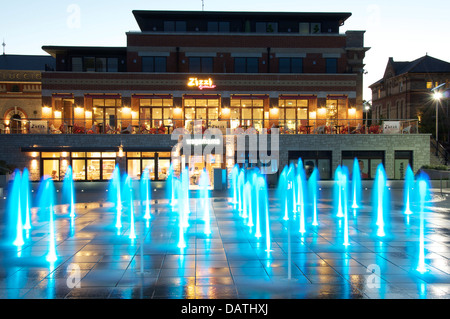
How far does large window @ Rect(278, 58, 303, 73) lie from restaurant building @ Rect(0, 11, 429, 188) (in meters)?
0.09

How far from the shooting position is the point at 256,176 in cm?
3350

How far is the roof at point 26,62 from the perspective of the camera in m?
54.6

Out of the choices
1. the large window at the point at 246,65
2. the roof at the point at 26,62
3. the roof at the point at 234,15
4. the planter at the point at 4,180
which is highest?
the roof at the point at 234,15

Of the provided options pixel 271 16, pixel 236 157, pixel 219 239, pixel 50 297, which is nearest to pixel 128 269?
pixel 50 297

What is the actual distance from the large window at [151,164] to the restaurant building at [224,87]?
0.08m

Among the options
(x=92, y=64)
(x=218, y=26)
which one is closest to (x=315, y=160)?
(x=218, y=26)

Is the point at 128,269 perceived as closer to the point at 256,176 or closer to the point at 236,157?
the point at 256,176

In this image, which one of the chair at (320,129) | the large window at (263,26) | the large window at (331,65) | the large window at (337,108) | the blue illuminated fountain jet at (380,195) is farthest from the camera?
the large window at (263,26)

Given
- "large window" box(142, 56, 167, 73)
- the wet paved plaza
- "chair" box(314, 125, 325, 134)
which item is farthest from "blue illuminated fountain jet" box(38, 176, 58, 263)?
"chair" box(314, 125, 325, 134)

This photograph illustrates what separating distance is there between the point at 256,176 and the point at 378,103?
233 feet

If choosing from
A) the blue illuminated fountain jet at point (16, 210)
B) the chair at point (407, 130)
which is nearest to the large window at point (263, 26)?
the chair at point (407, 130)

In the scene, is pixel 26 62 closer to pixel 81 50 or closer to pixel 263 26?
pixel 81 50

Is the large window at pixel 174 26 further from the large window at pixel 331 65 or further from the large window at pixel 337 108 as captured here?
the large window at pixel 337 108

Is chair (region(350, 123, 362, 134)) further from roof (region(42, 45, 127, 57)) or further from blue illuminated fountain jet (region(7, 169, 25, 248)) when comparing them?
blue illuminated fountain jet (region(7, 169, 25, 248))
